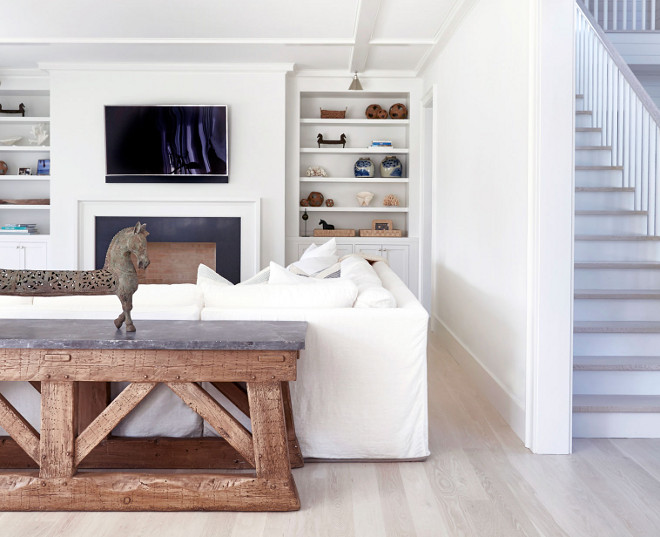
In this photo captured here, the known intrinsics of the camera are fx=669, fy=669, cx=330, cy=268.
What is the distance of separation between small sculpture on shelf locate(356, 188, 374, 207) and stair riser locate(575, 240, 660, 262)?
285 centimetres

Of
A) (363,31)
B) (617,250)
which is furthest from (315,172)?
(617,250)

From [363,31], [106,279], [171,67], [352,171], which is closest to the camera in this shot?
[106,279]

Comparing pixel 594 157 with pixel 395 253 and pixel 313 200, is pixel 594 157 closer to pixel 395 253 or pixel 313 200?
pixel 395 253

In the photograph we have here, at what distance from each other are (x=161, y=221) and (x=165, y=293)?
390 centimetres

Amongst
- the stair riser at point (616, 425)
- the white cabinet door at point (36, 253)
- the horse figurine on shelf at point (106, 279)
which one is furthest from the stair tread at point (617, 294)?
the white cabinet door at point (36, 253)

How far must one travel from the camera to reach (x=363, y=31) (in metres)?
A: 5.06

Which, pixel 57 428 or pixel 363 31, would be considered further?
pixel 363 31

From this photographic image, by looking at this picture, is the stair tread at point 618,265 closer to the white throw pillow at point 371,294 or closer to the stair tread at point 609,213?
the stair tread at point 609,213

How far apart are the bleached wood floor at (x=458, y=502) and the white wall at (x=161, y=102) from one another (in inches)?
157

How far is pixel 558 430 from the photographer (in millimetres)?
2945

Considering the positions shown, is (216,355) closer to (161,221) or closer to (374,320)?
(374,320)

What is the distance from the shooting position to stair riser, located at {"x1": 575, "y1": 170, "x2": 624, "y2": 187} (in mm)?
4883

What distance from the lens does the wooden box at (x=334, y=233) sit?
6801mm

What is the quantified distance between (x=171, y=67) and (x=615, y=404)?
5.04 m
